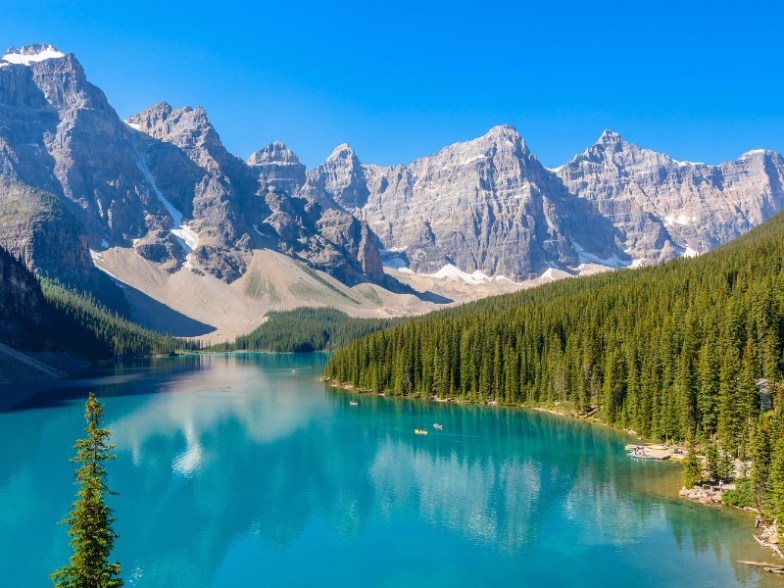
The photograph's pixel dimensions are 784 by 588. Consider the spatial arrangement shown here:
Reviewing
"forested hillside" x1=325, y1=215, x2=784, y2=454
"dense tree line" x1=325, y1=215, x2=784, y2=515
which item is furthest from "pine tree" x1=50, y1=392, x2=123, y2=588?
"forested hillside" x1=325, y1=215, x2=784, y2=454

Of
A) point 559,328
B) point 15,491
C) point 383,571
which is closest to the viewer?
point 383,571

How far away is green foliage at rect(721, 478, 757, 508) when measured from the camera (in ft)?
177

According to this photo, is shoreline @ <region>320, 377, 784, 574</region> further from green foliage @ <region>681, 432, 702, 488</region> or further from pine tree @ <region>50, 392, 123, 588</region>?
pine tree @ <region>50, 392, 123, 588</region>

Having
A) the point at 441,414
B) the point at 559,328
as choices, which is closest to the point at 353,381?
the point at 441,414

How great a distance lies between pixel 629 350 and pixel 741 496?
41.8 meters

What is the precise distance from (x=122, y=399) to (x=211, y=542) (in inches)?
3619

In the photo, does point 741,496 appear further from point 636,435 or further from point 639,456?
point 636,435

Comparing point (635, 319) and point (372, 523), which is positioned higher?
point (635, 319)

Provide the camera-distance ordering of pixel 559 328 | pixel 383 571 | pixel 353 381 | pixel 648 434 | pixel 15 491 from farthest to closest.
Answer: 1. pixel 353 381
2. pixel 559 328
3. pixel 648 434
4. pixel 15 491
5. pixel 383 571

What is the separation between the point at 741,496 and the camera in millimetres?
54875

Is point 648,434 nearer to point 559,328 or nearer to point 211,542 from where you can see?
point 559,328

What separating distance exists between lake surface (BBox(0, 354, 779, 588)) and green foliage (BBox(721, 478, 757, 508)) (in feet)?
6.80

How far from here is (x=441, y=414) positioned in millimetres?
111438

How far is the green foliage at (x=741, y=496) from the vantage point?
53.9 m
